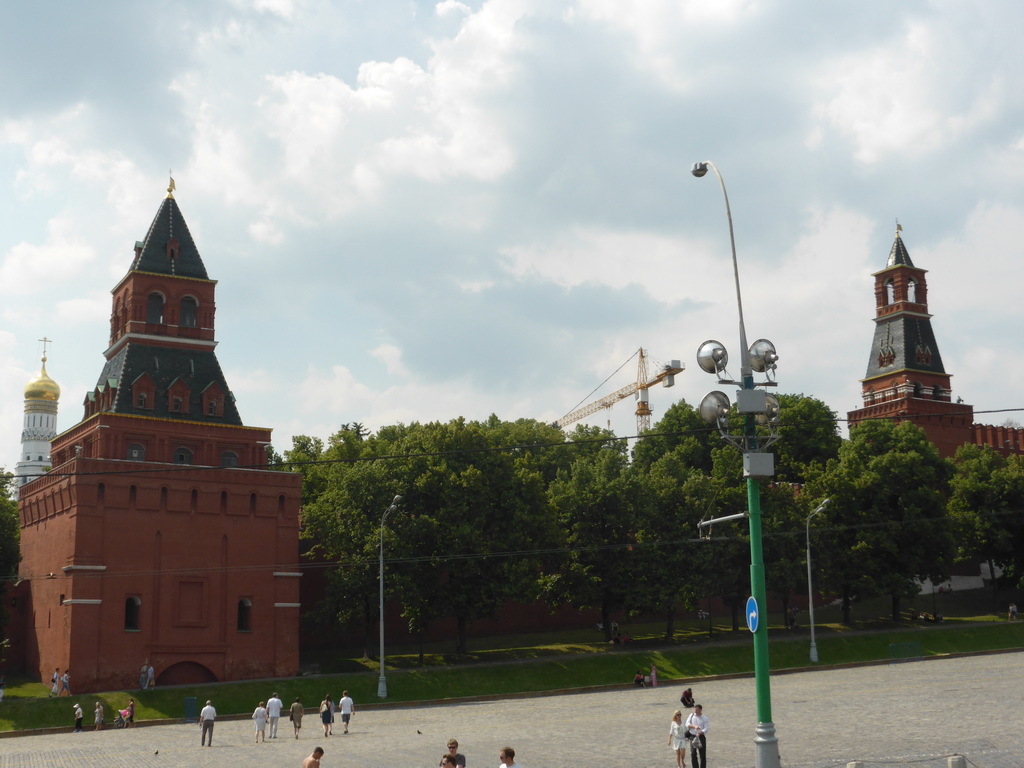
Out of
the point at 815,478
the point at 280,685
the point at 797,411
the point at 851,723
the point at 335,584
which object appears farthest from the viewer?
the point at 797,411

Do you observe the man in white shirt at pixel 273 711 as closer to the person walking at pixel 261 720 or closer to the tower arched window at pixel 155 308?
the person walking at pixel 261 720

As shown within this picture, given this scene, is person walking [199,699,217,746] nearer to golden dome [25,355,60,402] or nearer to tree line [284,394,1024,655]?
tree line [284,394,1024,655]

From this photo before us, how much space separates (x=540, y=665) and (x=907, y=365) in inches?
1898

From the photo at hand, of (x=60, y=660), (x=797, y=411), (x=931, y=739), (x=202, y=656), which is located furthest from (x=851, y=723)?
(x=797, y=411)

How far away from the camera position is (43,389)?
130125 millimetres

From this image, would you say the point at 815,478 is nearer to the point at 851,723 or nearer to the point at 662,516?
the point at 662,516

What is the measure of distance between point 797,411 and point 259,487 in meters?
42.8

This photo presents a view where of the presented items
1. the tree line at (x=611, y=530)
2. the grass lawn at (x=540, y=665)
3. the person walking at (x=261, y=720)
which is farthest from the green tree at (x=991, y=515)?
the person walking at (x=261, y=720)

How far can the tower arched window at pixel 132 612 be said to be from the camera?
5778 centimetres

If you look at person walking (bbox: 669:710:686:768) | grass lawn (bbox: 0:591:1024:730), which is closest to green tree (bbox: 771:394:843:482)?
grass lawn (bbox: 0:591:1024:730)

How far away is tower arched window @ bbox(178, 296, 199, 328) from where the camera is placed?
216 feet

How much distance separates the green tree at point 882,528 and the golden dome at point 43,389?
8960 centimetres

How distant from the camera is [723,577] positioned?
66.8 metres

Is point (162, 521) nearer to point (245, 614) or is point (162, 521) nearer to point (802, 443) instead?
point (245, 614)
